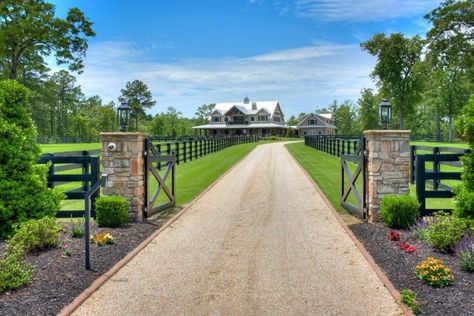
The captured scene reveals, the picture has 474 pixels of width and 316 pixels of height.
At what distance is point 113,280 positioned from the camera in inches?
219

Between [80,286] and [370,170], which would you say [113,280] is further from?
[370,170]

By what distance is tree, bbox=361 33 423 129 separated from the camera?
67.3 metres

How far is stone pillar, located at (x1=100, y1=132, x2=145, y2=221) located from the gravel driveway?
117 cm

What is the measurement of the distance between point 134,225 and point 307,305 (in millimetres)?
4732

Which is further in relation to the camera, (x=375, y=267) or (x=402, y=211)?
(x=402, y=211)

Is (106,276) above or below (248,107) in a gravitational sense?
below

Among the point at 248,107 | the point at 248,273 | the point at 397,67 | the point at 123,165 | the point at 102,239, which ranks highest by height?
the point at 397,67

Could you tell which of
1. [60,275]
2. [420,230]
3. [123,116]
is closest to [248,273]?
[60,275]

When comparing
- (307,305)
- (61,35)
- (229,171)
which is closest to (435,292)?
(307,305)

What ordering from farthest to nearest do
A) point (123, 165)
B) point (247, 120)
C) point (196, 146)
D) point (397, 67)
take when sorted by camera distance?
point (247, 120) < point (397, 67) < point (196, 146) < point (123, 165)

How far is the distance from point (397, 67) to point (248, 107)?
36.2 metres

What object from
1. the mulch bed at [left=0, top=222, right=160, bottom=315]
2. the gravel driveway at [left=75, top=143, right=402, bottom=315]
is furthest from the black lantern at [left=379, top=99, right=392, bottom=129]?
the mulch bed at [left=0, top=222, right=160, bottom=315]

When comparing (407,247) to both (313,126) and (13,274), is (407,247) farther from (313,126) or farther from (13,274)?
(313,126)

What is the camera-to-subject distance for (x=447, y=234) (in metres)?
6.11
